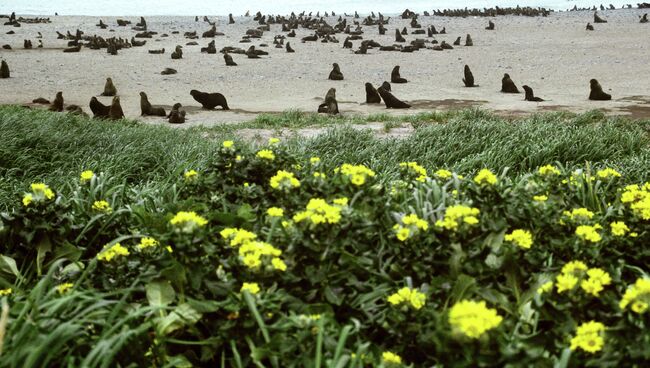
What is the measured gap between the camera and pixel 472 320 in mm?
1712

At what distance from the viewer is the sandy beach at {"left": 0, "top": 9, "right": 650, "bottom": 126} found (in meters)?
12.4

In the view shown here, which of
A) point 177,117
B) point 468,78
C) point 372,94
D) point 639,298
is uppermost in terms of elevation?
point 639,298

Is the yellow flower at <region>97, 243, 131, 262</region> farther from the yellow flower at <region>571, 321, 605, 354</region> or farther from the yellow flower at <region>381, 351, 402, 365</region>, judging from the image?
the yellow flower at <region>571, 321, 605, 354</region>

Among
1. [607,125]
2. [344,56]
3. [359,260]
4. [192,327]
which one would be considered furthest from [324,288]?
[344,56]

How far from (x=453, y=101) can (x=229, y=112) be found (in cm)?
439

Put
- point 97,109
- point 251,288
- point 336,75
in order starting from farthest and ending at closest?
point 336,75
point 97,109
point 251,288

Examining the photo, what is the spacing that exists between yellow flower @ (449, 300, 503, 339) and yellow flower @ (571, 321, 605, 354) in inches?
11.9

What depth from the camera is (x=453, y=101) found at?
12742 millimetres

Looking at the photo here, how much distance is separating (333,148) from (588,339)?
455cm

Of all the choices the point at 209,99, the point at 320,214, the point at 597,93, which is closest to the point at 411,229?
the point at 320,214

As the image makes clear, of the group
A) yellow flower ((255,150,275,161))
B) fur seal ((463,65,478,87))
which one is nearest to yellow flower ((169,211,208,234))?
yellow flower ((255,150,275,161))

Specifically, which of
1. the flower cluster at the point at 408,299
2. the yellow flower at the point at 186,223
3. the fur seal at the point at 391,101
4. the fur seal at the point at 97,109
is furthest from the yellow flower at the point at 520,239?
the fur seal at the point at 391,101

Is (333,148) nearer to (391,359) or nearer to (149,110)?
(391,359)

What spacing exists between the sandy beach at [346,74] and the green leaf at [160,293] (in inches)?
316
